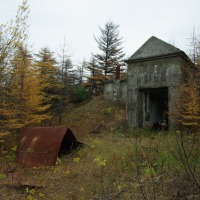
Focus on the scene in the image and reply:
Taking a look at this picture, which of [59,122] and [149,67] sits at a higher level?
[149,67]

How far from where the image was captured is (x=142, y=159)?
20.2 ft

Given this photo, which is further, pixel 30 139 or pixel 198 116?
pixel 198 116

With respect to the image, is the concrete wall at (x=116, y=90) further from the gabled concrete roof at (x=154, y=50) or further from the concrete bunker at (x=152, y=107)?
the gabled concrete roof at (x=154, y=50)

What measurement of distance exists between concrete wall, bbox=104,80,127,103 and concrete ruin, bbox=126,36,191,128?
464cm

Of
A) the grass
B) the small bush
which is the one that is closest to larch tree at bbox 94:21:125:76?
the small bush

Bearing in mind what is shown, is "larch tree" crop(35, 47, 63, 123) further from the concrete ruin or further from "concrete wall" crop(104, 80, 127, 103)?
the concrete ruin

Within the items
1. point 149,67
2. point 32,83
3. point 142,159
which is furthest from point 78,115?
point 142,159

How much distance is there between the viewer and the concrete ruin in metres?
13.0

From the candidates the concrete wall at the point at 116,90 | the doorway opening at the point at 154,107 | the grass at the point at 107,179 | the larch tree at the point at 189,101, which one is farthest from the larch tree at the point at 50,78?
the grass at the point at 107,179

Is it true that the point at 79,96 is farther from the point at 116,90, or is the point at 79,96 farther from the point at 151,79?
the point at 151,79

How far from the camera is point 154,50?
13891mm

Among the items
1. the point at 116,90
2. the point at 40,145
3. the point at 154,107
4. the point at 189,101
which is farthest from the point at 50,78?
the point at 40,145

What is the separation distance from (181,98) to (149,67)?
266cm

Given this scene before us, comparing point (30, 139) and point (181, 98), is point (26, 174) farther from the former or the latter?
point (181, 98)
